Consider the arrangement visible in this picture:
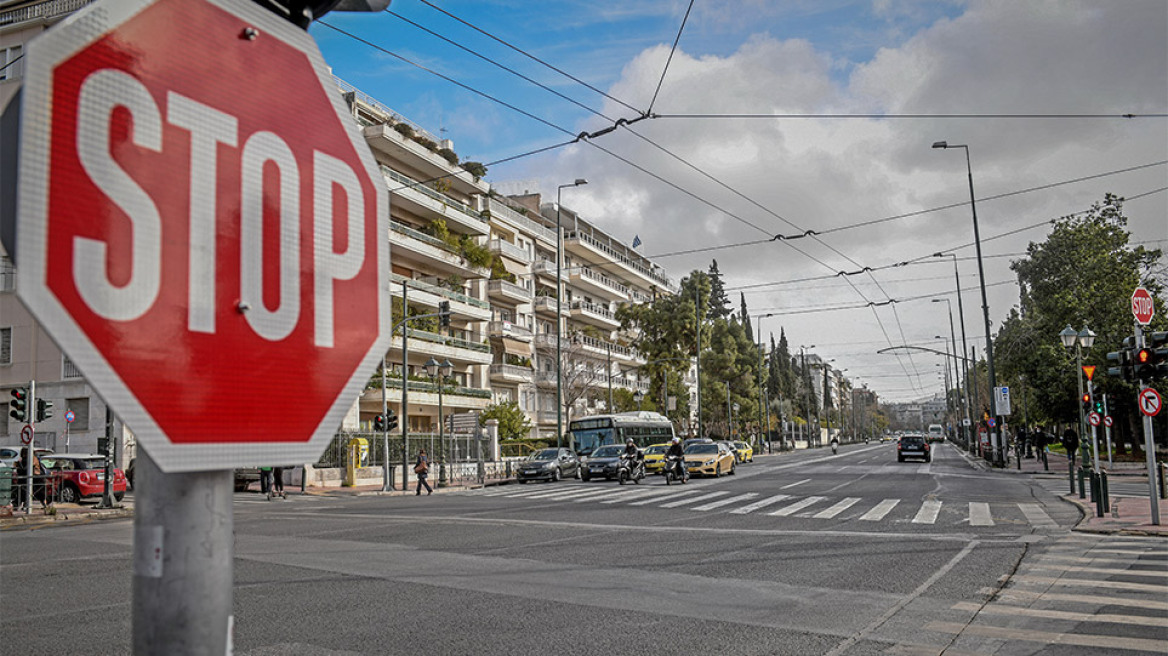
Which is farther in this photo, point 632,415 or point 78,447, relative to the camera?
point 632,415

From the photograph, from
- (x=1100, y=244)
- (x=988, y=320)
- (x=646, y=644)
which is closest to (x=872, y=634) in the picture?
(x=646, y=644)

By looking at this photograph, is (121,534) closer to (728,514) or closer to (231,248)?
(728,514)

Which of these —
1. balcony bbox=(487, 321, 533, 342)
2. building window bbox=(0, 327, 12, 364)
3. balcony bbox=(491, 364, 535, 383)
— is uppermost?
balcony bbox=(487, 321, 533, 342)

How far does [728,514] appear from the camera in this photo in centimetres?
1773

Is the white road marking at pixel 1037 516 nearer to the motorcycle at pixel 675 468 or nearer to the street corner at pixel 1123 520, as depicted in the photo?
the street corner at pixel 1123 520

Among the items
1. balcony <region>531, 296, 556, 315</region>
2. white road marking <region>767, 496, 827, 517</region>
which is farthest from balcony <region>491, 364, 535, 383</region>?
white road marking <region>767, 496, 827, 517</region>

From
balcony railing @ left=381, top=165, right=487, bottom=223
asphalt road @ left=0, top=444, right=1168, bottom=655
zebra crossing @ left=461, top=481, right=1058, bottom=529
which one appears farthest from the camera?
balcony railing @ left=381, top=165, right=487, bottom=223

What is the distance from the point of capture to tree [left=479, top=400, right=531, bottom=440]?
47.5 meters

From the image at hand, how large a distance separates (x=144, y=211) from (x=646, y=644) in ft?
18.9

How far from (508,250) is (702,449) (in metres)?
23.9

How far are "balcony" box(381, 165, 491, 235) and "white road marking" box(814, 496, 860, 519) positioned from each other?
26.6 meters

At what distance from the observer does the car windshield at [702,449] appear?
32.7 metres

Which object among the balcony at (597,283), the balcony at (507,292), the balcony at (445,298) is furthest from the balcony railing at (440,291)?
the balcony at (597,283)

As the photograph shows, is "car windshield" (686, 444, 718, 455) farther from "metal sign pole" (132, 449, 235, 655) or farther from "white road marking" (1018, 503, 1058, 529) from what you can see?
"metal sign pole" (132, 449, 235, 655)
